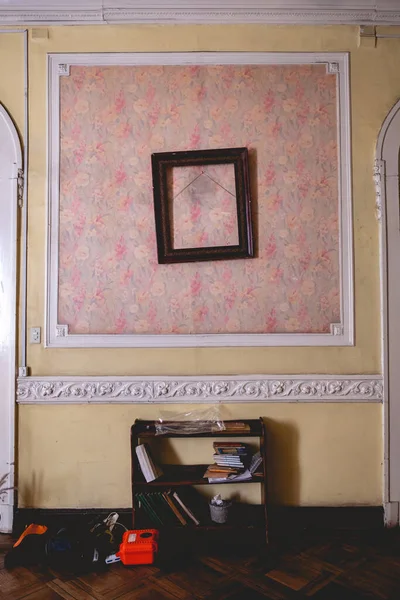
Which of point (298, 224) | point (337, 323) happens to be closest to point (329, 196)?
point (298, 224)

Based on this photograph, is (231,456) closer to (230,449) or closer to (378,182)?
(230,449)

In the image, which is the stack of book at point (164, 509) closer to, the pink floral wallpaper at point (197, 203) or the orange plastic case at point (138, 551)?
the orange plastic case at point (138, 551)

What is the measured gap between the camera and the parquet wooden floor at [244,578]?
2.15 m

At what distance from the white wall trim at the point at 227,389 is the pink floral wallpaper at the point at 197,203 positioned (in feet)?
1.08

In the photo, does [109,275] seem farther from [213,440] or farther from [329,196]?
[329,196]

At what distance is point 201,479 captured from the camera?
2602 mm

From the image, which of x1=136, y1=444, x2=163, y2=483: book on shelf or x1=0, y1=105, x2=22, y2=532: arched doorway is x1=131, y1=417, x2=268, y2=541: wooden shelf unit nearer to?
x1=136, y1=444, x2=163, y2=483: book on shelf

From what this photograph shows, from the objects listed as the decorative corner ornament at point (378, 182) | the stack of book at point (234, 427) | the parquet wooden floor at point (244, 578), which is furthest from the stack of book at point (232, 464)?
the decorative corner ornament at point (378, 182)

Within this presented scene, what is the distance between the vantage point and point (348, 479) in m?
2.81

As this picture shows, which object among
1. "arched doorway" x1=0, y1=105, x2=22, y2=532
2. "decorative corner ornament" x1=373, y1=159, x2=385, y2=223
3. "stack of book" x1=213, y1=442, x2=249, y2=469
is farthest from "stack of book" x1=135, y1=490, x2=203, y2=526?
"decorative corner ornament" x1=373, y1=159, x2=385, y2=223

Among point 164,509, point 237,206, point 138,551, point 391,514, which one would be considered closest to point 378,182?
point 237,206

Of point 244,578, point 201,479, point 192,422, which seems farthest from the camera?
point 192,422

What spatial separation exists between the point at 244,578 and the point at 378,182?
8.19 ft

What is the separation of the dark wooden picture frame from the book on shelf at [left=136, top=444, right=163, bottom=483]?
3.95 ft
